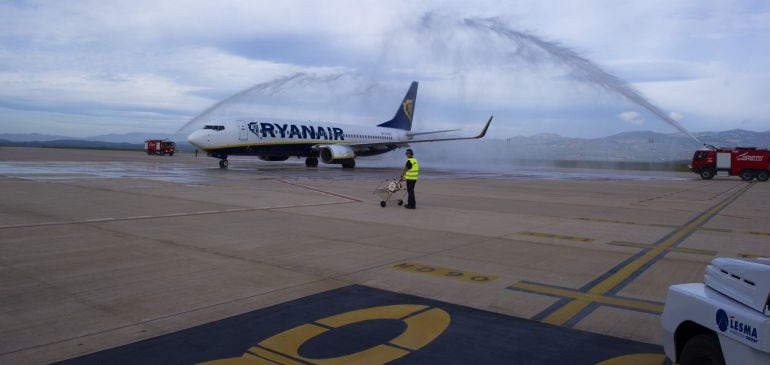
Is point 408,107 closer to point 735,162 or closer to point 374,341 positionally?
point 735,162

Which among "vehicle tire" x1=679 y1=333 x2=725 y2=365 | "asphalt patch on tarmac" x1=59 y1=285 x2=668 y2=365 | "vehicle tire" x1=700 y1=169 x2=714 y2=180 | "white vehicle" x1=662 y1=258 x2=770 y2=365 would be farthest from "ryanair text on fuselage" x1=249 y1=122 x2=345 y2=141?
"vehicle tire" x1=679 y1=333 x2=725 y2=365

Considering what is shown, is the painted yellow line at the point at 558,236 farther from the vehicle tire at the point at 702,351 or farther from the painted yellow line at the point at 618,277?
the vehicle tire at the point at 702,351

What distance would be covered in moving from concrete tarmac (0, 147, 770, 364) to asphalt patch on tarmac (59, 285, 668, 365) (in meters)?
0.13

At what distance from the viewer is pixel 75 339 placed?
4977 millimetres

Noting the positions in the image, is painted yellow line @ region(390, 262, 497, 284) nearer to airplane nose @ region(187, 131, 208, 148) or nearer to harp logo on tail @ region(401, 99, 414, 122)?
airplane nose @ region(187, 131, 208, 148)

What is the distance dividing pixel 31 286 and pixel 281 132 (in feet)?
100

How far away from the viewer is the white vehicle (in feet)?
10.3

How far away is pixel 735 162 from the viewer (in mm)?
39094

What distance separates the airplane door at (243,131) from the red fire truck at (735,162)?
31979mm

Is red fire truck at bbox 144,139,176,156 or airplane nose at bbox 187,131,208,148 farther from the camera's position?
red fire truck at bbox 144,139,176,156

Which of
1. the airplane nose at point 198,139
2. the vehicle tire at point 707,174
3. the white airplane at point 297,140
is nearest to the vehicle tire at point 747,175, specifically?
the vehicle tire at point 707,174

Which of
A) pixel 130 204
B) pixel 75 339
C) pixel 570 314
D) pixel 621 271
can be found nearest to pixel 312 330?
pixel 75 339

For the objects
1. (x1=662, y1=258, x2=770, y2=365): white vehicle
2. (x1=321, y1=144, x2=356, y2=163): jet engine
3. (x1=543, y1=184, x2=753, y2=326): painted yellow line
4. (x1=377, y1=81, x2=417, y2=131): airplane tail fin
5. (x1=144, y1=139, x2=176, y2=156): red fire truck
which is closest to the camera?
(x1=662, y1=258, x2=770, y2=365): white vehicle

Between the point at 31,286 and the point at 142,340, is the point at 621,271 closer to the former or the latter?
the point at 142,340
